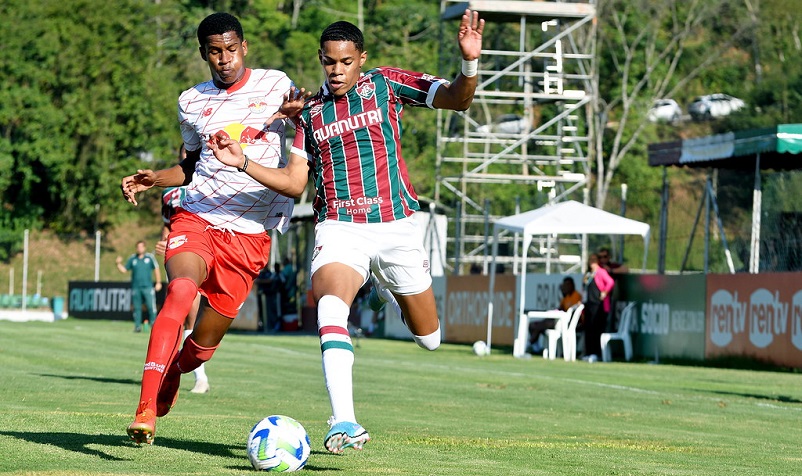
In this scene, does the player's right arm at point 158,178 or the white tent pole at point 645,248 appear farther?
the white tent pole at point 645,248

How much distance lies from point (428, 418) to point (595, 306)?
14.0 meters

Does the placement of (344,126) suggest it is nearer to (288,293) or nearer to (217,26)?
(217,26)

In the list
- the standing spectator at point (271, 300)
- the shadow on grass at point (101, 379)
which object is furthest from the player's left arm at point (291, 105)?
the standing spectator at point (271, 300)

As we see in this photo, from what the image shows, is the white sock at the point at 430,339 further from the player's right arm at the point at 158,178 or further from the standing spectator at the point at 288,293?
the standing spectator at the point at 288,293

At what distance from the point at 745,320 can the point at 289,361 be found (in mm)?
6969

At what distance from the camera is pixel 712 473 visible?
755 cm

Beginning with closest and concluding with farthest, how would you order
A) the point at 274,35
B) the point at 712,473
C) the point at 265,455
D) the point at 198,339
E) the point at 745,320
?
the point at 265,455 < the point at 712,473 < the point at 198,339 < the point at 745,320 < the point at 274,35

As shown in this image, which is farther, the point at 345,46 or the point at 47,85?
the point at 47,85

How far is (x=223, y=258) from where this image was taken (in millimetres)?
8430

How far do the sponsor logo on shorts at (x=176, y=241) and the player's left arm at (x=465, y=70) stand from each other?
1.61m

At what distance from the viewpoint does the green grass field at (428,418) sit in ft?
24.2

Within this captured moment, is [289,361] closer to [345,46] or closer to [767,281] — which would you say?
[767,281]

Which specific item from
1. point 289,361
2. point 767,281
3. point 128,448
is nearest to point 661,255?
point 767,281

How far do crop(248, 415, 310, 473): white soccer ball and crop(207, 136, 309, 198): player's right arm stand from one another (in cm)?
130
